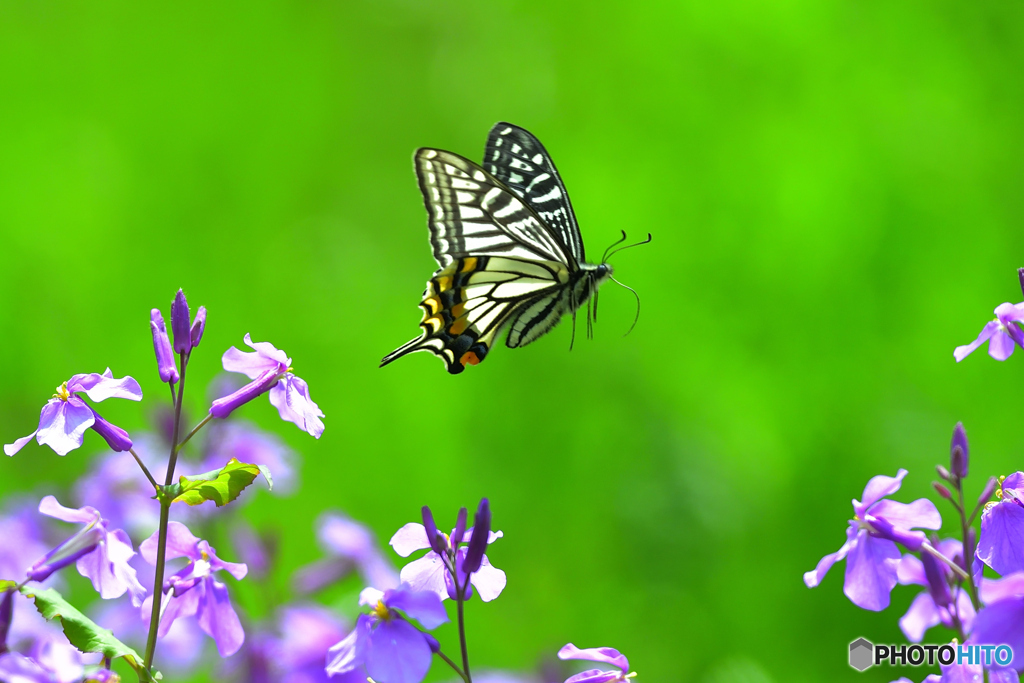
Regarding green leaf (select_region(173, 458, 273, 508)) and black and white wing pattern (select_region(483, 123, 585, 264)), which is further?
black and white wing pattern (select_region(483, 123, 585, 264))

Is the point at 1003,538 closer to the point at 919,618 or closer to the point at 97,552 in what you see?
the point at 919,618

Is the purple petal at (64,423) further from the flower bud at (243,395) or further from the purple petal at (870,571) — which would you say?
the purple petal at (870,571)

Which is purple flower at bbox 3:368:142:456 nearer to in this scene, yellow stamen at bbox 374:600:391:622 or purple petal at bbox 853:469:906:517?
yellow stamen at bbox 374:600:391:622

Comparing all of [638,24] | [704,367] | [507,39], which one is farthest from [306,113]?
[704,367]

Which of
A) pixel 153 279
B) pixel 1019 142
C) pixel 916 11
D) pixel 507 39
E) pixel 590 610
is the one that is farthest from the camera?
pixel 507 39

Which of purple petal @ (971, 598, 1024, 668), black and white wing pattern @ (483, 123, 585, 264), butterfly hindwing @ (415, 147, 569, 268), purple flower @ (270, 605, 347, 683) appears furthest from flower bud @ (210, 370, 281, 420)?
black and white wing pattern @ (483, 123, 585, 264)

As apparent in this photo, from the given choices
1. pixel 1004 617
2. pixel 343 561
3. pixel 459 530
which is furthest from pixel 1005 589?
pixel 343 561

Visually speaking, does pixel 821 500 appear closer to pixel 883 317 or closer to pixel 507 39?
pixel 883 317
